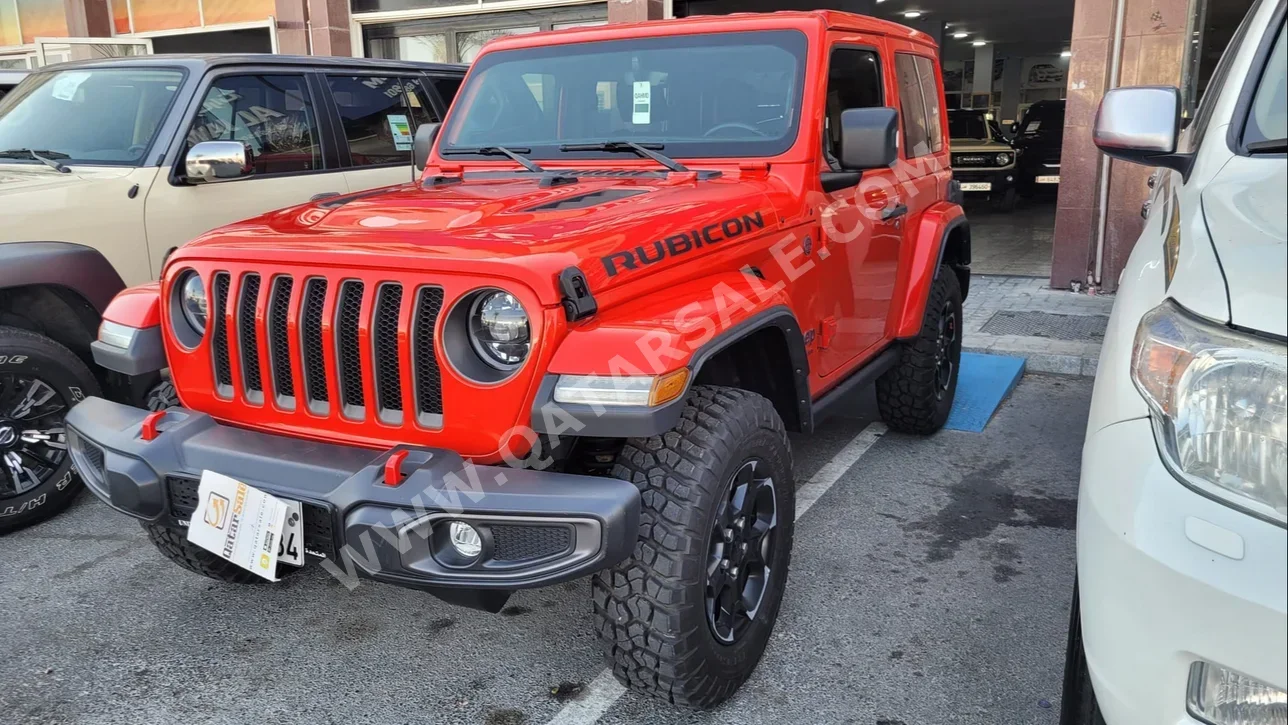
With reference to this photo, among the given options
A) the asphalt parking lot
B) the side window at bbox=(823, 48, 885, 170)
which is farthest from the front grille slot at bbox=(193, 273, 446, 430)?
the side window at bbox=(823, 48, 885, 170)

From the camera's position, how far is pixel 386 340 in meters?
2.40

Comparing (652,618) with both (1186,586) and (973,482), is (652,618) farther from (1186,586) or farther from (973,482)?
(973,482)

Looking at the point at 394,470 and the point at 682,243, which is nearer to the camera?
the point at 394,470

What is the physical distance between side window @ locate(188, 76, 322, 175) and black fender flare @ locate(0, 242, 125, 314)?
0.78 metres

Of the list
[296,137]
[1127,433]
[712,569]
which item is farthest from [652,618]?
[296,137]

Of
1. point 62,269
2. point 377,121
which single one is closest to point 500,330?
→ point 62,269

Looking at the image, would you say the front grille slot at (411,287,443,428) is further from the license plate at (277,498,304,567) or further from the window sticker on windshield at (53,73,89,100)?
the window sticker on windshield at (53,73,89,100)

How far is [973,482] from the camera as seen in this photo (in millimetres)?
4340

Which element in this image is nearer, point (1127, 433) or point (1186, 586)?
point (1186, 586)

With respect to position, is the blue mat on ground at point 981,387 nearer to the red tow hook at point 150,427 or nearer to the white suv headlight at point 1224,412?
the white suv headlight at point 1224,412

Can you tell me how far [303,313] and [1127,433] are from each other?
191 cm

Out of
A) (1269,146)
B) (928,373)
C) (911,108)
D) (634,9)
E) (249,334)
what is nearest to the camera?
(1269,146)

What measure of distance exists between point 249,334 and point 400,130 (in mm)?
3186

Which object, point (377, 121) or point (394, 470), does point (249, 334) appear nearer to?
point (394, 470)
